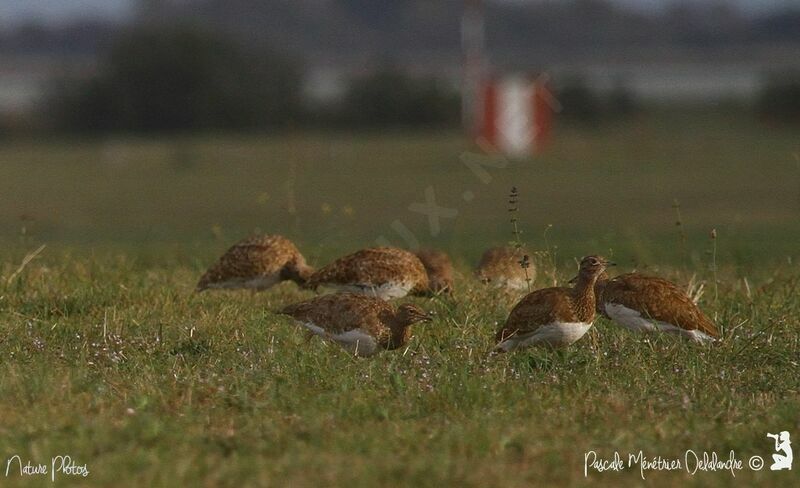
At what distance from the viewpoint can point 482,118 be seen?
8150cm

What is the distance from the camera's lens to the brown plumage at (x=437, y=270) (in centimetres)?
1220

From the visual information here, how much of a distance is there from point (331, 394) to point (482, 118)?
73414 millimetres

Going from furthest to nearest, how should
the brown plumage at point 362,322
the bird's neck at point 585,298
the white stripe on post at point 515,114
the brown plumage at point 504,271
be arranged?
the white stripe on post at point 515,114
the brown plumage at point 504,271
the brown plumage at point 362,322
the bird's neck at point 585,298

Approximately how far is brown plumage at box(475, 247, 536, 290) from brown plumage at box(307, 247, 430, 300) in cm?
100

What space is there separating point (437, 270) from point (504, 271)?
0.72m

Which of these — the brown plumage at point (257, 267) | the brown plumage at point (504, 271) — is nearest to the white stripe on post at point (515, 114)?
the brown plumage at point (504, 271)

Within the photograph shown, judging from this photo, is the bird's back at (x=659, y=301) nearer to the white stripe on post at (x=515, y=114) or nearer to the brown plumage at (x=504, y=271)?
the brown plumage at (x=504, y=271)

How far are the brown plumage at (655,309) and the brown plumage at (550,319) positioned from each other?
39cm

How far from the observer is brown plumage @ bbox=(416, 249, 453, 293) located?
40.0ft

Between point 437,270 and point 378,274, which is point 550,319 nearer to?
point 378,274

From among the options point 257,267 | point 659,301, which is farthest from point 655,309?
point 257,267

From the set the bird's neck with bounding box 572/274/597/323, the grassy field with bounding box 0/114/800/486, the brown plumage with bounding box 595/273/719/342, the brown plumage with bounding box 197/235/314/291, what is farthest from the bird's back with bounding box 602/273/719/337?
the brown plumage with bounding box 197/235/314/291

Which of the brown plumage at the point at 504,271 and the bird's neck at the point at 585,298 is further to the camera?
the brown plumage at the point at 504,271

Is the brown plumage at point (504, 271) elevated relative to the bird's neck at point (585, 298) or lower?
lower
